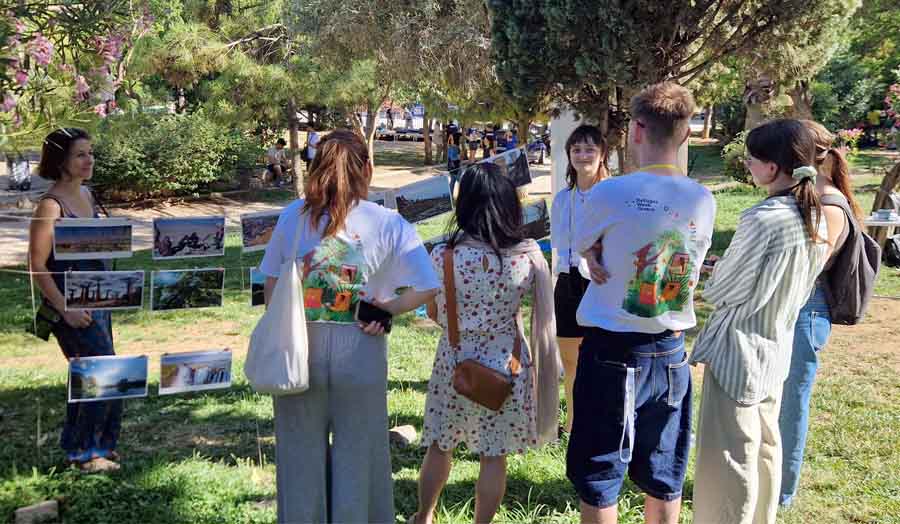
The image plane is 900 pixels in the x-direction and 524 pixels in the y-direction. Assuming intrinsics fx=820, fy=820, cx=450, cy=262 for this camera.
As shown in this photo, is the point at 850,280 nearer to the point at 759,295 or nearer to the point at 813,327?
the point at 813,327

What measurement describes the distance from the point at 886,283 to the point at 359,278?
8.14 metres

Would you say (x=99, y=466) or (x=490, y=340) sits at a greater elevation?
(x=490, y=340)

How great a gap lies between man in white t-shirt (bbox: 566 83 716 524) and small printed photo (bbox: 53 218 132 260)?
2.18m

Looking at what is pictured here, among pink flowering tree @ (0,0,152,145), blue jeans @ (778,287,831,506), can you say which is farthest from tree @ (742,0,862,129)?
pink flowering tree @ (0,0,152,145)

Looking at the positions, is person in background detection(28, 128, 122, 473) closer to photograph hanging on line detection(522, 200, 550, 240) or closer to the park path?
the park path

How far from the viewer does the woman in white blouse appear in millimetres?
4191

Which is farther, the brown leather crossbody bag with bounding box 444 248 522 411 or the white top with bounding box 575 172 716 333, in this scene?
the brown leather crossbody bag with bounding box 444 248 522 411

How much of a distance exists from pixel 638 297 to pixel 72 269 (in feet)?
8.80

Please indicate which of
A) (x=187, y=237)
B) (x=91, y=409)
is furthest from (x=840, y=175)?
(x=91, y=409)

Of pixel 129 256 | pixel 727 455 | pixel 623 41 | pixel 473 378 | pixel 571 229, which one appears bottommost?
pixel 727 455

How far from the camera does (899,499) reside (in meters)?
4.04

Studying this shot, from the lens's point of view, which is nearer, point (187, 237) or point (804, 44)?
point (187, 237)

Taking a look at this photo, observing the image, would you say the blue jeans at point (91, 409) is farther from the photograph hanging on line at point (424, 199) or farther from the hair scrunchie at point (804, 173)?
the hair scrunchie at point (804, 173)

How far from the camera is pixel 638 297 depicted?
2852mm
